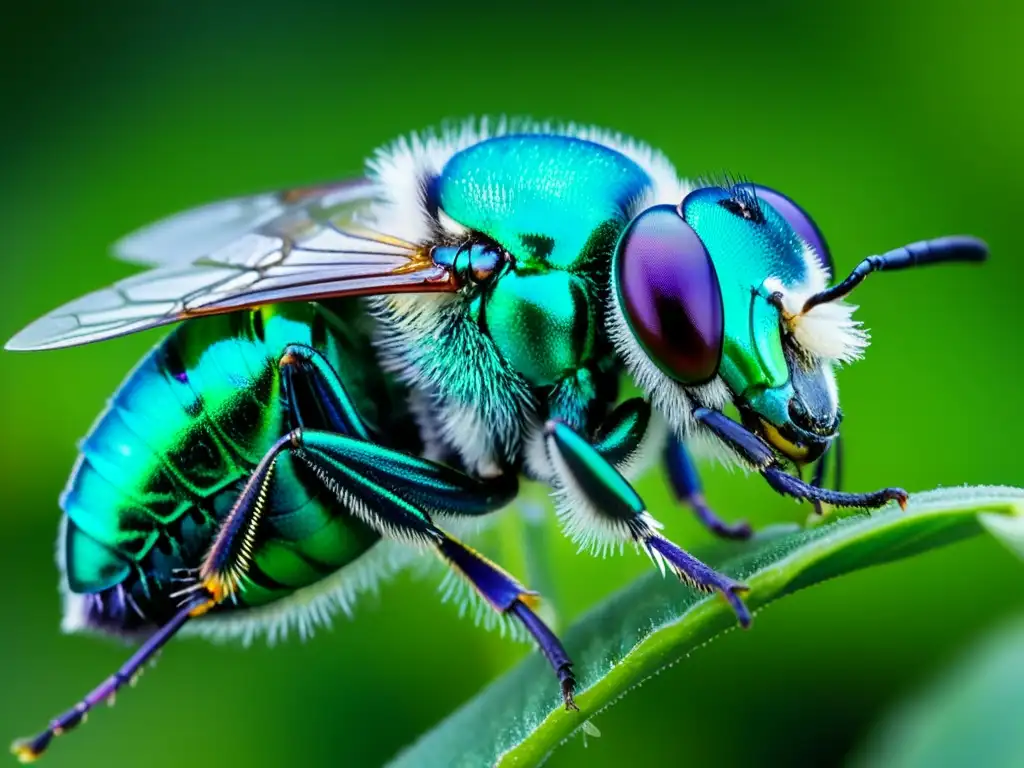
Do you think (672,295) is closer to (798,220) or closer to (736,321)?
(736,321)

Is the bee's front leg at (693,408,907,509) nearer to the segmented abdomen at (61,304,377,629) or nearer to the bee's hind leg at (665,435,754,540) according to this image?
the bee's hind leg at (665,435,754,540)

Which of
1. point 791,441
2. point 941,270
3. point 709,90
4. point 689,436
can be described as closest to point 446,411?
point 689,436

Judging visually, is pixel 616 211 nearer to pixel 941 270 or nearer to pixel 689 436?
pixel 689 436

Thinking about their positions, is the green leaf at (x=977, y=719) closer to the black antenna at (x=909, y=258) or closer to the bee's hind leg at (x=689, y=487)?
the black antenna at (x=909, y=258)

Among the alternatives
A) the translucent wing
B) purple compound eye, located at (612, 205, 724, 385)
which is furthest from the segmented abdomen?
purple compound eye, located at (612, 205, 724, 385)

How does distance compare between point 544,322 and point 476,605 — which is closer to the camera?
point 544,322

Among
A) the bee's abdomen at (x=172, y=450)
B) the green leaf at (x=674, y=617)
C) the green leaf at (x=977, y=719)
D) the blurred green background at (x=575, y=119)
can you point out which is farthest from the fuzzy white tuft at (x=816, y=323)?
the bee's abdomen at (x=172, y=450)

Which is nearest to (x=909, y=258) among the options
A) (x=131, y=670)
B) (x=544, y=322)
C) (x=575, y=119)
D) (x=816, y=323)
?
(x=816, y=323)
